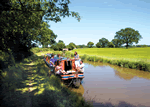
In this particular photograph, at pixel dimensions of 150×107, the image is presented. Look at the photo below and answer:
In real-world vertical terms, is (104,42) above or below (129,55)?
above

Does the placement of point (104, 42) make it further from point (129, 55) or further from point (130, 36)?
point (129, 55)

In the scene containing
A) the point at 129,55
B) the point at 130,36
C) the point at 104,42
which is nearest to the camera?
the point at 129,55

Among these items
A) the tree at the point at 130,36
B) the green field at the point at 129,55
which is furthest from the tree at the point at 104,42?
the green field at the point at 129,55

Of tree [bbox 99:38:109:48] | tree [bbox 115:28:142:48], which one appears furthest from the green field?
tree [bbox 99:38:109:48]

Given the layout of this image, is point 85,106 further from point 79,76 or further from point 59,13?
point 59,13

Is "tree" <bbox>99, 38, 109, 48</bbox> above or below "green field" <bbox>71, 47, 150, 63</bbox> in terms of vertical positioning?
above

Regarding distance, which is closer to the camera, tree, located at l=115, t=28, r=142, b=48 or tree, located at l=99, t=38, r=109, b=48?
tree, located at l=115, t=28, r=142, b=48

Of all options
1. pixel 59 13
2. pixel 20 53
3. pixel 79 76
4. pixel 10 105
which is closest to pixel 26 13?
pixel 59 13

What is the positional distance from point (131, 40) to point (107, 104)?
6359 cm

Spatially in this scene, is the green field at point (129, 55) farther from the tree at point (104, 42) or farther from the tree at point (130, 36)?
the tree at point (104, 42)

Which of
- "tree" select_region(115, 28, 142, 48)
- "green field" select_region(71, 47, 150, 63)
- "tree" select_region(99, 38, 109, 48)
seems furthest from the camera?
"tree" select_region(99, 38, 109, 48)

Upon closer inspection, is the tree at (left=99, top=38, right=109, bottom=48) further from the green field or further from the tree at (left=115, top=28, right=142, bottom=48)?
the green field

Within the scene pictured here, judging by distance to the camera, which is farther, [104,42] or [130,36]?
[104,42]

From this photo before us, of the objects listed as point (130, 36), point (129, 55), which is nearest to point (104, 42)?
point (130, 36)
